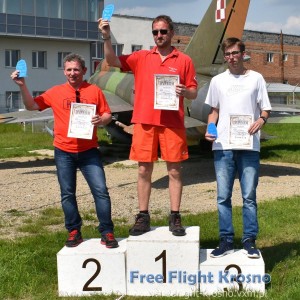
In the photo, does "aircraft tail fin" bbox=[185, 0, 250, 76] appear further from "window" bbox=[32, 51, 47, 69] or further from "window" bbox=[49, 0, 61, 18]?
"window" bbox=[49, 0, 61, 18]

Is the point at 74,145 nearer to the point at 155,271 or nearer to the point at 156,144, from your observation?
the point at 156,144

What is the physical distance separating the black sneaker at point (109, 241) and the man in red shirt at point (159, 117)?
18 cm

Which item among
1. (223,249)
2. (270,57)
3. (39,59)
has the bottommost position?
(223,249)

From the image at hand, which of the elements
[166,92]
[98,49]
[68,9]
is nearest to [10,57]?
[68,9]

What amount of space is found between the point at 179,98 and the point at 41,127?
72.3 ft

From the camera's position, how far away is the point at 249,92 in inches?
223

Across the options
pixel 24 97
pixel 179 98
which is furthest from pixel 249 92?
pixel 24 97

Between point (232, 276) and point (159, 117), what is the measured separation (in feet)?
5.24

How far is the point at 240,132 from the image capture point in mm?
5660

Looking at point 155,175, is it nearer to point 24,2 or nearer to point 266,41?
point 24,2

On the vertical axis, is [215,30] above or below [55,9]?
below

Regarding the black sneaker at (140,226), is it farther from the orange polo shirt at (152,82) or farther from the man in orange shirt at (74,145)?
the orange polo shirt at (152,82)

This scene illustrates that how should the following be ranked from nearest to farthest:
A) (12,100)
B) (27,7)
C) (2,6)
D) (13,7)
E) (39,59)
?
(12,100) < (2,6) < (13,7) < (27,7) < (39,59)

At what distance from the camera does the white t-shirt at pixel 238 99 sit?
568 centimetres
